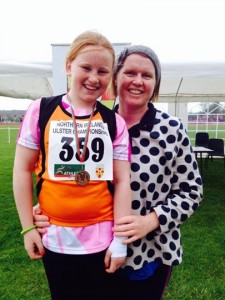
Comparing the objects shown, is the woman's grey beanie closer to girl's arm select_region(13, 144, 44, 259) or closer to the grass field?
girl's arm select_region(13, 144, 44, 259)

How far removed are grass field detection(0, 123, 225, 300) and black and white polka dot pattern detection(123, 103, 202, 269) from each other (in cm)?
169

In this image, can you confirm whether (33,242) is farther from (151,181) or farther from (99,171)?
(151,181)

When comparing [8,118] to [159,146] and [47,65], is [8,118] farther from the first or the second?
[159,146]

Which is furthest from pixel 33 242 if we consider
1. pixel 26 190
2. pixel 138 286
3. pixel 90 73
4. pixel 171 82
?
pixel 171 82

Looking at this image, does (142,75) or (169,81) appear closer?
(142,75)

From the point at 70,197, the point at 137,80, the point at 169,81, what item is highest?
the point at 169,81

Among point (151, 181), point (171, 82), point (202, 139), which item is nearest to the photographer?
point (151, 181)

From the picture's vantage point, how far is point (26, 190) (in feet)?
3.61

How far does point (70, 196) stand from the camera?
1.05 m

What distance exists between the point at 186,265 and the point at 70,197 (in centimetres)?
250

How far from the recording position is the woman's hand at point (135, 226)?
1.07m

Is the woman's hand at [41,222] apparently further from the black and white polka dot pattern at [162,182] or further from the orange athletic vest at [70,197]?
the black and white polka dot pattern at [162,182]

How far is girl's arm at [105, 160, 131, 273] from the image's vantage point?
1.08 metres

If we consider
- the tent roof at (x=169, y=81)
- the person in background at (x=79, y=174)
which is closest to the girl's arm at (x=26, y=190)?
the person in background at (x=79, y=174)
